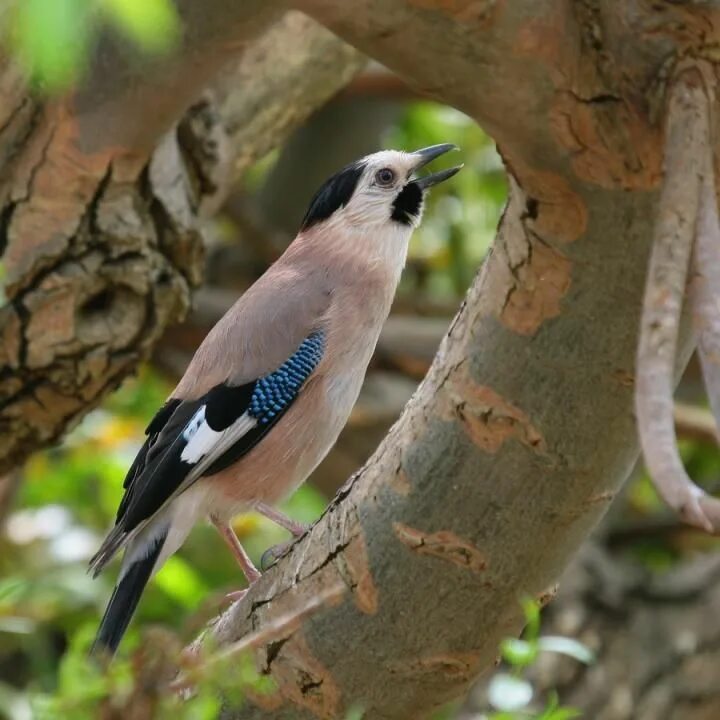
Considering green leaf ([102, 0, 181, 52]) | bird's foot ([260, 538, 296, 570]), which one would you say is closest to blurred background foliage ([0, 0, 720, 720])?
bird's foot ([260, 538, 296, 570])

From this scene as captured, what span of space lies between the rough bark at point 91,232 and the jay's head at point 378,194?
276 mm

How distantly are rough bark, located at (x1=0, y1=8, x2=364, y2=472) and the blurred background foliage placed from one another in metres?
0.53

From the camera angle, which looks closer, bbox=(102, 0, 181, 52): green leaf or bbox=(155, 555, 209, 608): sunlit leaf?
bbox=(102, 0, 181, 52): green leaf

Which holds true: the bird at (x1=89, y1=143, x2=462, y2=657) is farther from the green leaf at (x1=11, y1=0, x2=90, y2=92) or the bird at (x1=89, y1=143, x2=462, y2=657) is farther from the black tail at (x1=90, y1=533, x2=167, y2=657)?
the green leaf at (x1=11, y1=0, x2=90, y2=92)

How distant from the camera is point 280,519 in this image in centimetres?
253

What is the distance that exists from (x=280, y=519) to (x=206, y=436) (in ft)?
0.65

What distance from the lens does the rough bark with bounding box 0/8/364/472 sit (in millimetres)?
2324

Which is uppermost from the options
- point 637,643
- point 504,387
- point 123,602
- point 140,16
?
point 140,16

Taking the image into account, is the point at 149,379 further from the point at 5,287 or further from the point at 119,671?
the point at 119,671

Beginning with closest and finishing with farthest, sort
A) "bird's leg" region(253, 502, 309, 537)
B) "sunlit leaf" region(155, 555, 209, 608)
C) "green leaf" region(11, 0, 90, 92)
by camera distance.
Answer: "green leaf" region(11, 0, 90, 92) < "bird's leg" region(253, 502, 309, 537) < "sunlit leaf" region(155, 555, 209, 608)

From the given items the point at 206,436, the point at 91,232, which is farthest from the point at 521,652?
the point at 91,232

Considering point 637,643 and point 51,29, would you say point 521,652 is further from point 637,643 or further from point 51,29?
point 637,643

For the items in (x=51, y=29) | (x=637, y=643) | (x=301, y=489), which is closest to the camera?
(x=51, y=29)

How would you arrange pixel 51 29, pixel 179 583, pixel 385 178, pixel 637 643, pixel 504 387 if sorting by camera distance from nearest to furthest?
pixel 51 29, pixel 504 387, pixel 385 178, pixel 179 583, pixel 637 643
